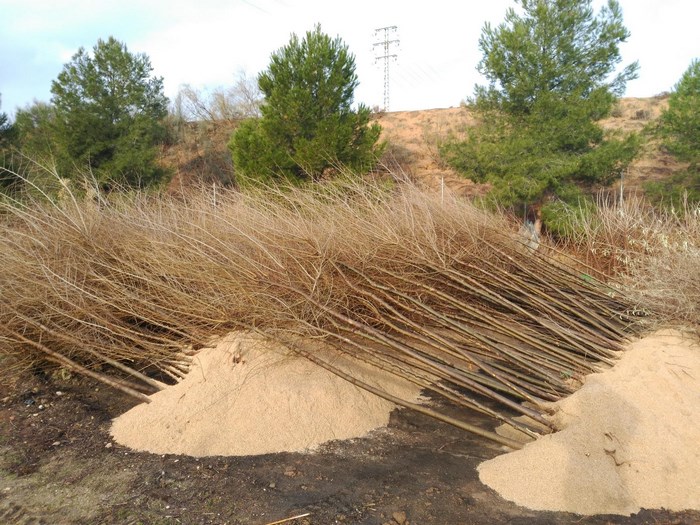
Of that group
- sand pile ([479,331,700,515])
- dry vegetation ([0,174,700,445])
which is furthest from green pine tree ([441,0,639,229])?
sand pile ([479,331,700,515])

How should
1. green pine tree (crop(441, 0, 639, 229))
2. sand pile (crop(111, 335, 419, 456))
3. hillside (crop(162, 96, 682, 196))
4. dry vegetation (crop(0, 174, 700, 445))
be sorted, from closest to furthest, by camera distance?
sand pile (crop(111, 335, 419, 456))
dry vegetation (crop(0, 174, 700, 445))
green pine tree (crop(441, 0, 639, 229))
hillside (crop(162, 96, 682, 196))

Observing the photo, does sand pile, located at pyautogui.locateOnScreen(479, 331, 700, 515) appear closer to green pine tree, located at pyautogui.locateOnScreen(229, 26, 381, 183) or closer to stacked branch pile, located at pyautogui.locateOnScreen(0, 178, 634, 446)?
stacked branch pile, located at pyautogui.locateOnScreen(0, 178, 634, 446)

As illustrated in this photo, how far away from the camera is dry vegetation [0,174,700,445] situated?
432 centimetres

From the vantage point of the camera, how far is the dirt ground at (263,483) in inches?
114

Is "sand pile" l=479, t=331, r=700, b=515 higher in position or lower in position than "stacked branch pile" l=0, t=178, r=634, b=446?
lower

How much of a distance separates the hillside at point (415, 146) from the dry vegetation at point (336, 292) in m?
11.7

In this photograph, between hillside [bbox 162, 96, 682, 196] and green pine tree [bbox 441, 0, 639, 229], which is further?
hillside [bbox 162, 96, 682, 196]

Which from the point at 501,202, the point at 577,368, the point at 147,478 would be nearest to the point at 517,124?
the point at 501,202

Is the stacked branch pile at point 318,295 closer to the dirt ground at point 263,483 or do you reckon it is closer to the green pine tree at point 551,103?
the dirt ground at point 263,483

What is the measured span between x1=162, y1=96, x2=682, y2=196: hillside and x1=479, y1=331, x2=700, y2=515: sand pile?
1339 cm

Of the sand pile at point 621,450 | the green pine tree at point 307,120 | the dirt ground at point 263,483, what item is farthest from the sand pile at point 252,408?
the green pine tree at point 307,120

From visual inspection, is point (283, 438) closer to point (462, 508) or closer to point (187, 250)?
point (462, 508)

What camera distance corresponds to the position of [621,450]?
10.7 ft

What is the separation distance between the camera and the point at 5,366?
5.11m
